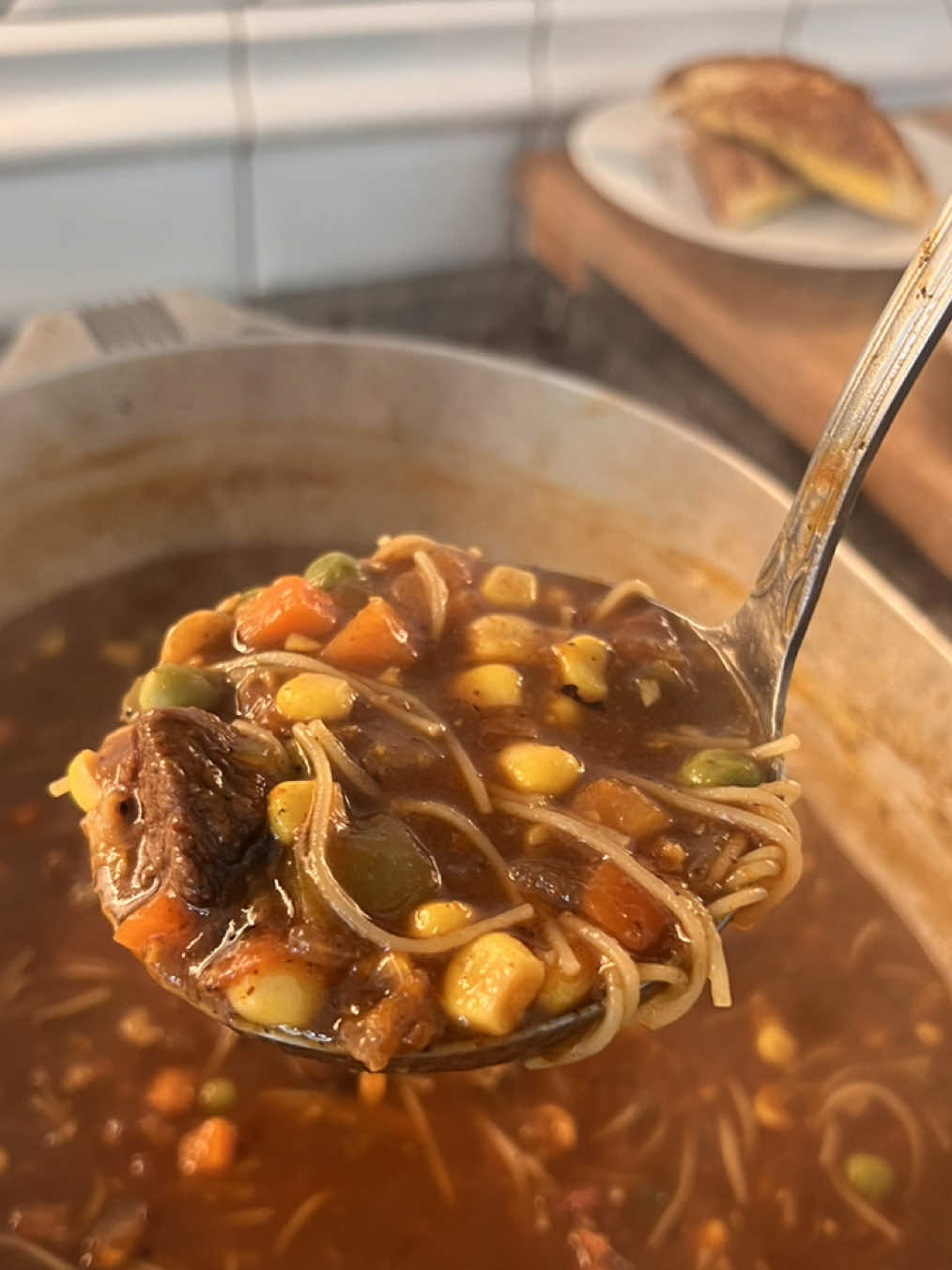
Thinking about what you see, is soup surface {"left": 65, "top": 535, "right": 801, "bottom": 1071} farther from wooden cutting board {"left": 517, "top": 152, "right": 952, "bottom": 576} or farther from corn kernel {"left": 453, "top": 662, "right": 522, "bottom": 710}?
wooden cutting board {"left": 517, "top": 152, "right": 952, "bottom": 576}

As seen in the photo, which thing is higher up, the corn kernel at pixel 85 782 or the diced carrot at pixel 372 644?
the diced carrot at pixel 372 644

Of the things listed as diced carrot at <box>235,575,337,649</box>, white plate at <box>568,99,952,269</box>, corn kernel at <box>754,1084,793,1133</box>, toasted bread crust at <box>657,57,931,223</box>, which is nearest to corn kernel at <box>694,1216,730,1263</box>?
corn kernel at <box>754,1084,793,1133</box>

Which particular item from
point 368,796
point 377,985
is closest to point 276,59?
point 368,796

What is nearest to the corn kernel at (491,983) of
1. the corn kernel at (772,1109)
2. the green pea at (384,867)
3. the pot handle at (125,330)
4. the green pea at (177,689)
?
the green pea at (384,867)

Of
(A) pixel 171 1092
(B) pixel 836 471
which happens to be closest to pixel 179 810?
(A) pixel 171 1092

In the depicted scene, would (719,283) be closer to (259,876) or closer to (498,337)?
(498,337)

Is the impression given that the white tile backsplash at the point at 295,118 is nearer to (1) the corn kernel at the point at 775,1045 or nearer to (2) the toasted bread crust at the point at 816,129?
(2) the toasted bread crust at the point at 816,129
